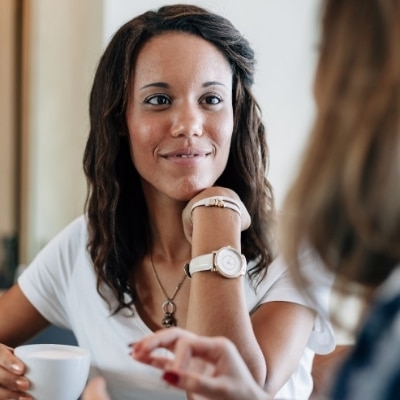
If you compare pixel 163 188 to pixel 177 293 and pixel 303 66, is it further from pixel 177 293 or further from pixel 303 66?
pixel 303 66

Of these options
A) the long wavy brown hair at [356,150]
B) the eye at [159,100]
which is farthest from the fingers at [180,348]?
the eye at [159,100]

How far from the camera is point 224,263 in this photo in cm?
119

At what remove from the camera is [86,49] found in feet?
6.66

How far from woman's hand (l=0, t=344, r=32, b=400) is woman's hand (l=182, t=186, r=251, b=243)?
14.6 inches

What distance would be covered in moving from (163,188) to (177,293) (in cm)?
19

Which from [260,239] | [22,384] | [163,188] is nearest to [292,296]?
[260,239]

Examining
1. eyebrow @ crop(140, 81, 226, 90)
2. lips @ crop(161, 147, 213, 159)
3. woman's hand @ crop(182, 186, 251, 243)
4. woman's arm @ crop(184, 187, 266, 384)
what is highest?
eyebrow @ crop(140, 81, 226, 90)

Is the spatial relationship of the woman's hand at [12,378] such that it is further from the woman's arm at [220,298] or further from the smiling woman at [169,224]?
the woman's arm at [220,298]

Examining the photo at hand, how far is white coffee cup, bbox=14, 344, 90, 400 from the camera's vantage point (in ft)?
3.59

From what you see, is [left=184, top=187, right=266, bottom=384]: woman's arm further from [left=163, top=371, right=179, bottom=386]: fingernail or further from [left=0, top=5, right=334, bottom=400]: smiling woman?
[left=163, top=371, right=179, bottom=386]: fingernail

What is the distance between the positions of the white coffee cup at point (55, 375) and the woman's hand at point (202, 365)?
239 millimetres

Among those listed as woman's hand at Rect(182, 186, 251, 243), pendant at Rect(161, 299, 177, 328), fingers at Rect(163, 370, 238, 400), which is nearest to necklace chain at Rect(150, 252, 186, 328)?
pendant at Rect(161, 299, 177, 328)

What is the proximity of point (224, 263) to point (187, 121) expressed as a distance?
263 millimetres

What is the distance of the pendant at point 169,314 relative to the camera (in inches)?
52.8
